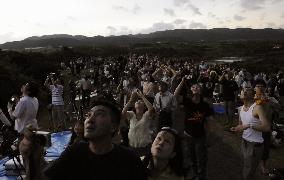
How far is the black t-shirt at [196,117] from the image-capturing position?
7312 millimetres

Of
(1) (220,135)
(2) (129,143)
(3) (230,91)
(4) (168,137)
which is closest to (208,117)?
(2) (129,143)

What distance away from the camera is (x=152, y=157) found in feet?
12.4

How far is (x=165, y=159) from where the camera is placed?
3750 mm

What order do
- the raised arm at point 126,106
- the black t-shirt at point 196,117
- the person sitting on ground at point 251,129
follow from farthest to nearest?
the black t-shirt at point 196,117
the raised arm at point 126,106
the person sitting on ground at point 251,129

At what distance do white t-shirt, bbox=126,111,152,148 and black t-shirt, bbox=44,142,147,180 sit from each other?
142 inches

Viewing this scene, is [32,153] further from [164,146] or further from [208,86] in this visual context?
[208,86]

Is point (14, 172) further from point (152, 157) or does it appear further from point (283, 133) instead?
point (283, 133)

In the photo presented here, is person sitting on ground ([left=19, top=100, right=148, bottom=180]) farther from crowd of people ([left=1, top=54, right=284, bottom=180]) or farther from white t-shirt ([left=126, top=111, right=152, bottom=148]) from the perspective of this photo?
white t-shirt ([left=126, top=111, right=152, bottom=148])

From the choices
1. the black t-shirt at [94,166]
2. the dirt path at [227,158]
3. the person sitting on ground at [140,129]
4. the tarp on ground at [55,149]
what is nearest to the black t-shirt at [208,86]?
the dirt path at [227,158]

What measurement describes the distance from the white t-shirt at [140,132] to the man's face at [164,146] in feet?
9.38

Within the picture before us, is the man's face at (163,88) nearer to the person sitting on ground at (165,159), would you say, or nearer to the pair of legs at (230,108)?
the pair of legs at (230,108)

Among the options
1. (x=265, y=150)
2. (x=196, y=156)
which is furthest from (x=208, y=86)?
(x=196, y=156)

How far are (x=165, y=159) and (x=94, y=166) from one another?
97cm

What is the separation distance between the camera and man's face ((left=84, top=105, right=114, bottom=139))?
3.03 m
